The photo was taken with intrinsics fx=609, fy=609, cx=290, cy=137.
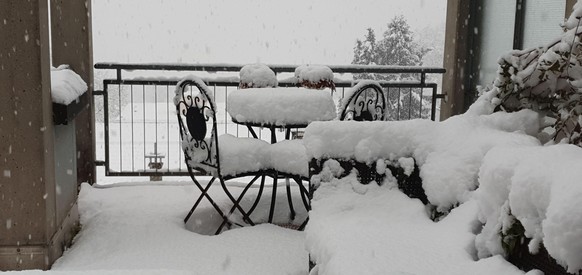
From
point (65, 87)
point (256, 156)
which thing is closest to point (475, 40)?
point (256, 156)

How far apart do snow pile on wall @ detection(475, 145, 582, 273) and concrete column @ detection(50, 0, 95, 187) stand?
3698mm

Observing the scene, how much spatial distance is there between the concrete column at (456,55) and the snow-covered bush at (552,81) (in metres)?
3.15

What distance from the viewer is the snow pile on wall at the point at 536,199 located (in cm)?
134

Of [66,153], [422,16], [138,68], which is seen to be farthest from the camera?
[422,16]

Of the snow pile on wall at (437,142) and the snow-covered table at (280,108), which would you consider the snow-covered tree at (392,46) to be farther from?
the snow pile on wall at (437,142)

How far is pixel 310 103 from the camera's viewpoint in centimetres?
388

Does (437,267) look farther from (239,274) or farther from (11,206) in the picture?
(11,206)

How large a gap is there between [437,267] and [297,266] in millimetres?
1502

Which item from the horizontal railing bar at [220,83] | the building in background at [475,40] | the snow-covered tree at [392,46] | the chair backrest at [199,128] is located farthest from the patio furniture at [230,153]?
the snow-covered tree at [392,46]

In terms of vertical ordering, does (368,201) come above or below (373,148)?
below

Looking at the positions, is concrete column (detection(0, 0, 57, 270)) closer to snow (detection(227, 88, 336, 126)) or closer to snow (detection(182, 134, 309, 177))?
snow (detection(182, 134, 309, 177))

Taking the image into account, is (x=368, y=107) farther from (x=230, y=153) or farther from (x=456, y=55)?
(x=456, y=55)

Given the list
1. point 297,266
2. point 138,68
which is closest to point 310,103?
point 297,266

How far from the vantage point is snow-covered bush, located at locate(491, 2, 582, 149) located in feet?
7.22
